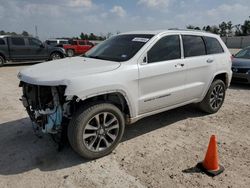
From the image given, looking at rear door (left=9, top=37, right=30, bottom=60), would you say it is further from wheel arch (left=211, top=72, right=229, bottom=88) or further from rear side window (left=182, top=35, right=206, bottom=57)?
wheel arch (left=211, top=72, right=229, bottom=88)

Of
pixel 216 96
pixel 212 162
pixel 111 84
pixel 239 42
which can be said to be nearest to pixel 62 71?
pixel 111 84

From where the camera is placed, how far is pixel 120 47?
4395 mm

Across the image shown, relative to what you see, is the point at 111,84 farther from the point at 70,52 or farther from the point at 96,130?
the point at 70,52

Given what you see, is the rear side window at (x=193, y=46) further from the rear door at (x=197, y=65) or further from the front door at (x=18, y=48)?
the front door at (x=18, y=48)

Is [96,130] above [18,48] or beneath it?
beneath

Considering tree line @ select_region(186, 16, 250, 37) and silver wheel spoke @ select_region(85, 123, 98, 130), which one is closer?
silver wheel spoke @ select_region(85, 123, 98, 130)

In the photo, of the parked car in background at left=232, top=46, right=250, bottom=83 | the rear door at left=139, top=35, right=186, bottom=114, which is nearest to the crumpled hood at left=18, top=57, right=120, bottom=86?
the rear door at left=139, top=35, right=186, bottom=114

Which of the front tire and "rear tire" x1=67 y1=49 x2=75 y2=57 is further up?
"rear tire" x1=67 y1=49 x2=75 y2=57

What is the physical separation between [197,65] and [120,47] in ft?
5.02

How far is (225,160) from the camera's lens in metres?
3.62

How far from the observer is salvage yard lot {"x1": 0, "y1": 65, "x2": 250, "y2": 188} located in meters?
3.15

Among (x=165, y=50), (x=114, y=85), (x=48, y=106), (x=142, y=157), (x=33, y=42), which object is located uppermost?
(x=33, y=42)

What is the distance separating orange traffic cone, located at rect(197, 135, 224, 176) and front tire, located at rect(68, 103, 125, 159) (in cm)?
126

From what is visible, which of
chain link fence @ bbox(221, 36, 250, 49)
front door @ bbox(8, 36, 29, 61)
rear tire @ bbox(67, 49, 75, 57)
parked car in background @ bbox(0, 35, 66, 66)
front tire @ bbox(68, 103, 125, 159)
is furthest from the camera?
chain link fence @ bbox(221, 36, 250, 49)
